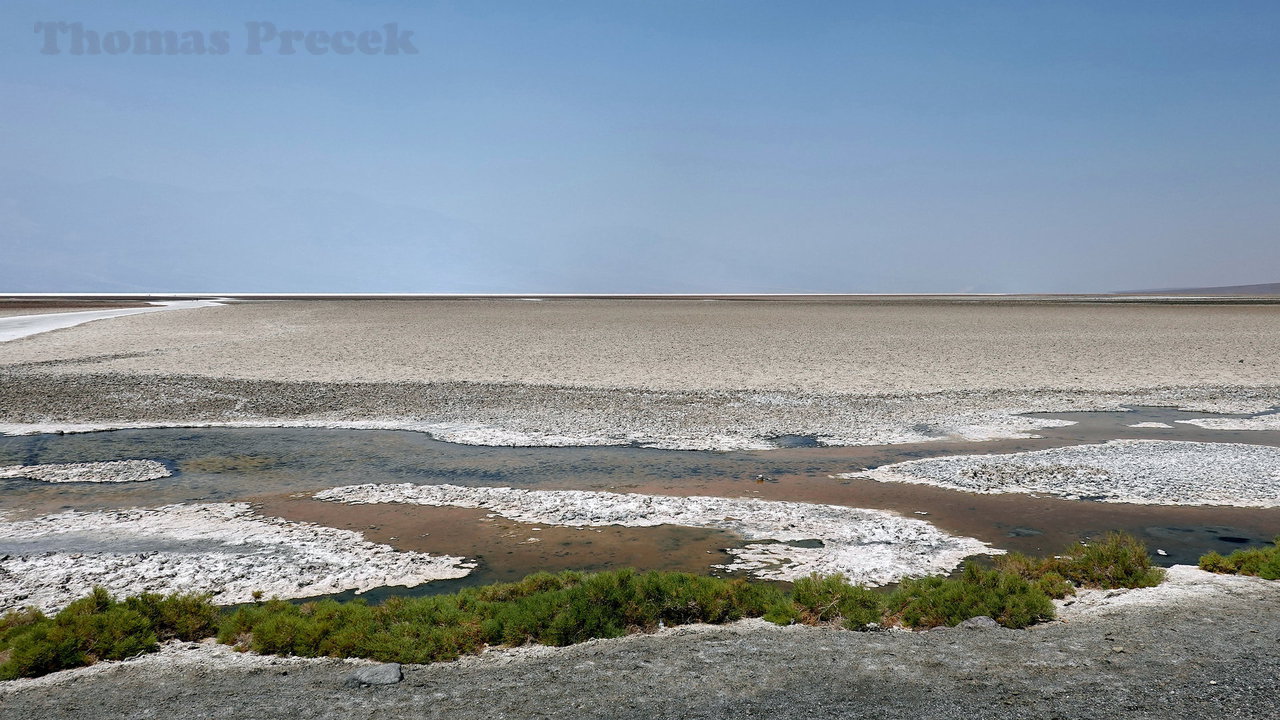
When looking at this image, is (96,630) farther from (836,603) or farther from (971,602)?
(971,602)

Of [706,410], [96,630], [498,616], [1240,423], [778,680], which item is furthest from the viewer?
[706,410]

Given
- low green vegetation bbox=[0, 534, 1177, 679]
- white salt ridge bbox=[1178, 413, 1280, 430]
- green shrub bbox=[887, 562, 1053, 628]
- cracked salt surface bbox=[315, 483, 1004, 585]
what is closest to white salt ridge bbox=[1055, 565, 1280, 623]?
low green vegetation bbox=[0, 534, 1177, 679]

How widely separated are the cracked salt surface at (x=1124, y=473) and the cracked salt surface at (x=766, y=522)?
265cm

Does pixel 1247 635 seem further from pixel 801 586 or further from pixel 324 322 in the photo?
pixel 324 322

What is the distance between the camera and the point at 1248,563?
8227 mm

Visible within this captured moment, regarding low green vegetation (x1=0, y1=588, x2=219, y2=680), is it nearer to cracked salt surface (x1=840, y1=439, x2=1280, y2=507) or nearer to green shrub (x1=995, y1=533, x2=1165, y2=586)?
green shrub (x1=995, y1=533, x2=1165, y2=586)

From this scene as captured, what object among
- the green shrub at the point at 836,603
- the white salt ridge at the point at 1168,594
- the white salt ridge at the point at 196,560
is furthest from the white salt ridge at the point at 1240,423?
the white salt ridge at the point at 196,560

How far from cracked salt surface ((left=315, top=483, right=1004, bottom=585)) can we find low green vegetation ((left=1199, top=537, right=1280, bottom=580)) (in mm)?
2087

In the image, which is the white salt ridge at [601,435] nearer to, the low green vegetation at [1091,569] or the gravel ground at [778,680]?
the low green vegetation at [1091,569]

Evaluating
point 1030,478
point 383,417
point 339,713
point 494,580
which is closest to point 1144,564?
point 1030,478

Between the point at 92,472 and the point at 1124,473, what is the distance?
17244mm

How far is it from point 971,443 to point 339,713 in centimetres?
1358

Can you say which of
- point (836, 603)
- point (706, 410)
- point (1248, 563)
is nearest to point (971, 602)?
point (836, 603)

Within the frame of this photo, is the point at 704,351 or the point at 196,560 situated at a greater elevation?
the point at 704,351
